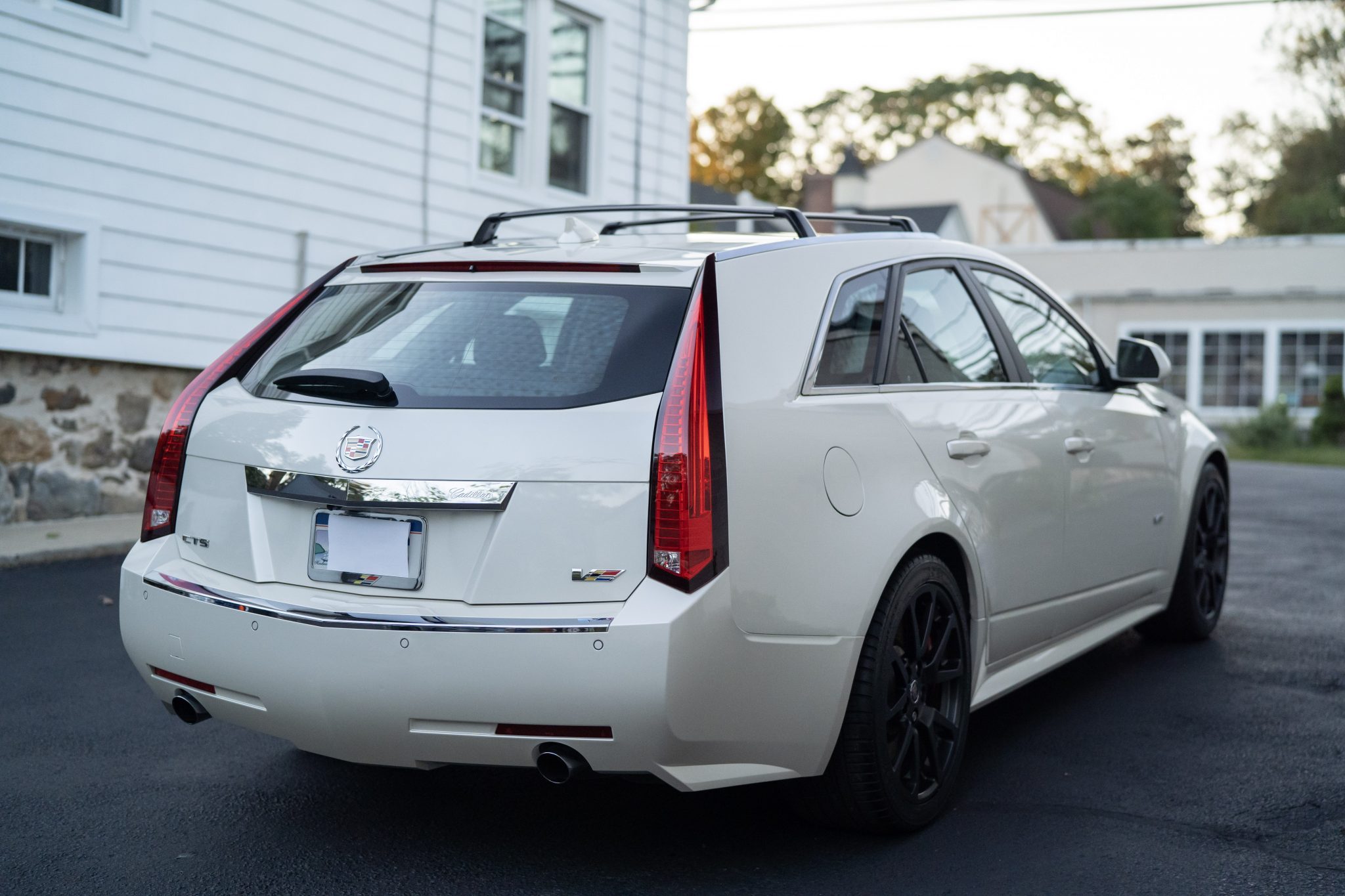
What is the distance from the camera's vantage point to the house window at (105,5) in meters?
8.79

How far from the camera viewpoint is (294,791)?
12.6 ft

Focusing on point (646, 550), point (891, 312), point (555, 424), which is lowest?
point (646, 550)

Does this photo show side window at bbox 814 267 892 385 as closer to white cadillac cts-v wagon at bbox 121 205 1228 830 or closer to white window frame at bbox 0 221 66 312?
white cadillac cts-v wagon at bbox 121 205 1228 830

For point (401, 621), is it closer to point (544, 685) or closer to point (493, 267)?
point (544, 685)

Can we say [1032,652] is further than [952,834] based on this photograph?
Yes

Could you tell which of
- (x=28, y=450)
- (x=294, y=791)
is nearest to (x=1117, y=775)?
(x=294, y=791)

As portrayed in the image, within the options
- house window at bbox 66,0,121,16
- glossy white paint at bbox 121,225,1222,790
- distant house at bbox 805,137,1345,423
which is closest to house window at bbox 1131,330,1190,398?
distant house at bbox 805,137,1345,423

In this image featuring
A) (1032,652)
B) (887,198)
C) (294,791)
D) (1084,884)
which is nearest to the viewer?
(1084,884)

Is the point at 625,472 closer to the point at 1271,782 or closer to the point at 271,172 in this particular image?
the point at 1271,782

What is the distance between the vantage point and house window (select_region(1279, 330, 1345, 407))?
29609mm

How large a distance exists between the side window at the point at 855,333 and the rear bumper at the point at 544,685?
2.40 ft

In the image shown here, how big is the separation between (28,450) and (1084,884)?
7.48 metres

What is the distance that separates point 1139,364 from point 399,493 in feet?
10.7

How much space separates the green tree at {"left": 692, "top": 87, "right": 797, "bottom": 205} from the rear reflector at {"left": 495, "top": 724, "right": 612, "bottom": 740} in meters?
63.2
